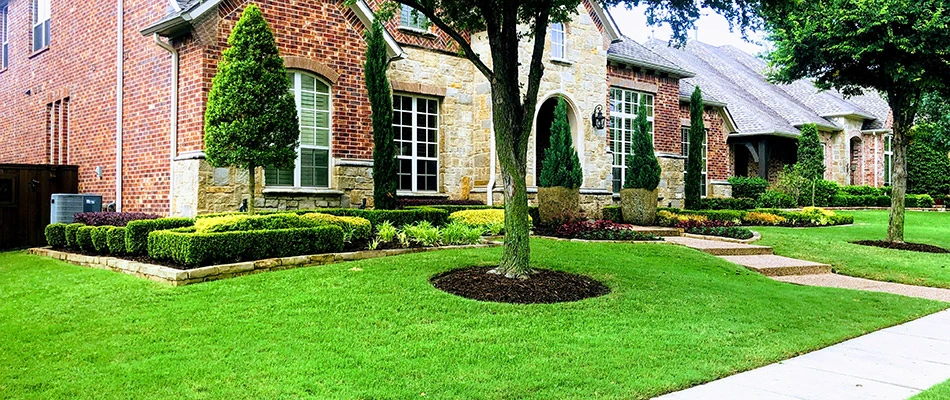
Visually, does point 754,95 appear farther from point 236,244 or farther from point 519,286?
point 236,244

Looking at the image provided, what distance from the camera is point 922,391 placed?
4824mm

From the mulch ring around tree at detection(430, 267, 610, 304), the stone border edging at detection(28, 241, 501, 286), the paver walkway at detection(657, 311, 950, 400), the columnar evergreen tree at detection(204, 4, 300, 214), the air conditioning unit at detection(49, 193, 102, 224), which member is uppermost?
the columnar evergreen tree at detection(204, 4, 300, 214)

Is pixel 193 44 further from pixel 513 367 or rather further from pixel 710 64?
pixel 710 64

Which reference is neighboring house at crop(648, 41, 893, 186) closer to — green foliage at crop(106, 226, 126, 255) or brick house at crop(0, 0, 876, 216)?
brick house at crop(0, 0, 876, 216)

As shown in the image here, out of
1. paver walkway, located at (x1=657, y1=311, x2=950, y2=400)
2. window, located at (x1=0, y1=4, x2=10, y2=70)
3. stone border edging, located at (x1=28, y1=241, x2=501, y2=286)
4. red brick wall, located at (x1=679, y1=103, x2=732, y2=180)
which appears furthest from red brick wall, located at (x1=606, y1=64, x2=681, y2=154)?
window, located at (x1=0, y1=4, x2=10, y2=70)

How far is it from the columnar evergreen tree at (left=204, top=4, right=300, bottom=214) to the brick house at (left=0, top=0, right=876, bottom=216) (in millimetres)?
1349

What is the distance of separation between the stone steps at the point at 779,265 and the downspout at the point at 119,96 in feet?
37.8

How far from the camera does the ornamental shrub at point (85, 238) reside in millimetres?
10673

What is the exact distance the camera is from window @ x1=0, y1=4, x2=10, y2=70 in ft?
62.6

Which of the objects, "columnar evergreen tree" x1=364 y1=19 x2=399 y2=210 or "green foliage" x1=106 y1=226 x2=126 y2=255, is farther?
"columnar evergreen tree" x1=364 y1=19 x2=399 y2=210

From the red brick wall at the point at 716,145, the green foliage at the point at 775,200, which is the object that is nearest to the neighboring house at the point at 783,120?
the red brick wall at the point at 716,145

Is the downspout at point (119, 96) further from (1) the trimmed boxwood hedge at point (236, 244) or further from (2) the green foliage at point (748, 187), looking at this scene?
(2) the green foliage at point (748, 187)

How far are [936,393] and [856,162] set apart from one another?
3350cm

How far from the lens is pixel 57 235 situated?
460 inches
